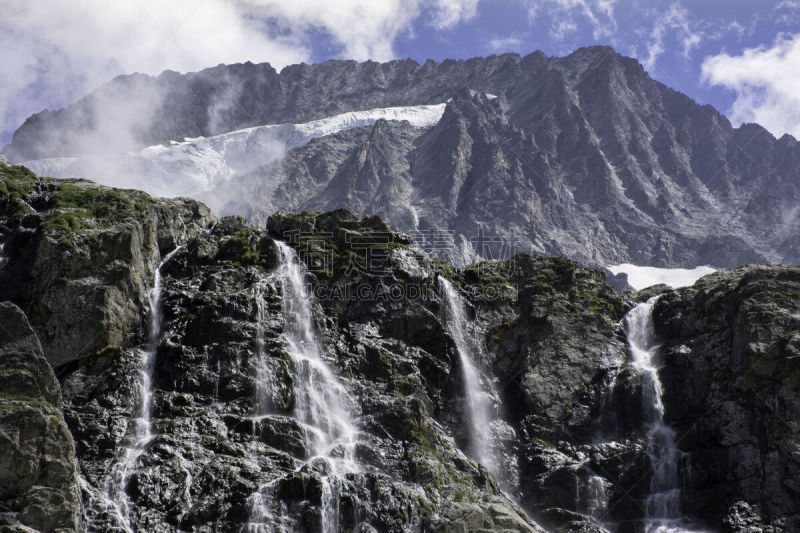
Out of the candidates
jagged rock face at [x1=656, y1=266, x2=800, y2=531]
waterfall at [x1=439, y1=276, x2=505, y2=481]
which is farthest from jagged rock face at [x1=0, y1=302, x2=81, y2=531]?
jagged rock face at [x1=656, y1=266, x2=800, y2=531]

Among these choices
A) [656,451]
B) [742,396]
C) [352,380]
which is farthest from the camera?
[656,451]

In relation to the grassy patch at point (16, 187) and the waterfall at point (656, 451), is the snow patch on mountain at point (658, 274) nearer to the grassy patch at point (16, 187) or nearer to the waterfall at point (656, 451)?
the waterfall at point (656, 451)

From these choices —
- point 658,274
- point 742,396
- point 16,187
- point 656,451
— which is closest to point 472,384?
point 656,451

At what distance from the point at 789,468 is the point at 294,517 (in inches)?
1195

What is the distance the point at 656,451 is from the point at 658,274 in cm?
15137

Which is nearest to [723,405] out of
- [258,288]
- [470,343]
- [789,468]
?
[789,468]

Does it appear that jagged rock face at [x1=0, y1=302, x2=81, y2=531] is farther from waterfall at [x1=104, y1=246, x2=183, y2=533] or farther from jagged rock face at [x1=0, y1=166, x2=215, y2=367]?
jagged rock face at [x1=0, y1=166, x2=215, y2=367]

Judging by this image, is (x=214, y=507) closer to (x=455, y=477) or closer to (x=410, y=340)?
(x=455, y=477)

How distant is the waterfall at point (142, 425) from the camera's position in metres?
35.1

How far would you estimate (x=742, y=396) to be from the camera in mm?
47719

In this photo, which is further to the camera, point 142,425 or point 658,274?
point 658,274

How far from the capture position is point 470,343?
57812mm

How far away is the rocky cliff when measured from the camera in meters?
37.8

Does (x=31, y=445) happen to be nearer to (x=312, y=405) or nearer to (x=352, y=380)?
(x=312, y=405)
